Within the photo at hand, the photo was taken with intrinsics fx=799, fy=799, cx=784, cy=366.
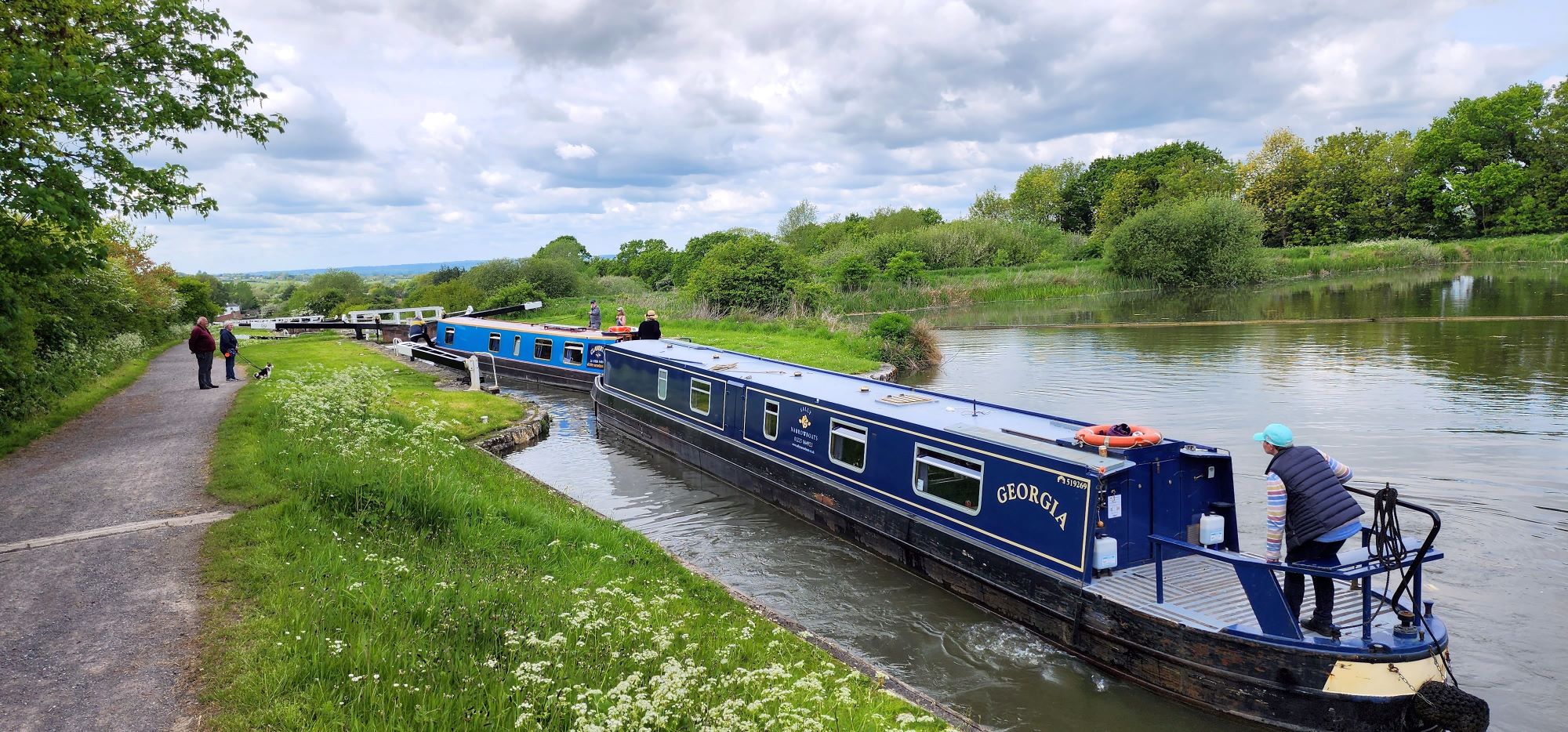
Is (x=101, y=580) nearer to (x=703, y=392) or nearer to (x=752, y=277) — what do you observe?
(x=703, y=392)

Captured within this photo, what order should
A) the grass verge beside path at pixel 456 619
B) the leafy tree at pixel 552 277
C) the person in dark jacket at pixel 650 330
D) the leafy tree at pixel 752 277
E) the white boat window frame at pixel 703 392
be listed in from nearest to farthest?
the grass verge beside path at pixel 456 619
the white boat window frame at pixel 703 392
the person in dark jacket at pixel 650 330
the leafy tree at pixel 752 277
the leafy tree at pixel 552 277

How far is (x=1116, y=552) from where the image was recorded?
268 inches

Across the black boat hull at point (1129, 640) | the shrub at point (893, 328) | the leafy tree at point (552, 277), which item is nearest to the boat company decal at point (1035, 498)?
the black boat hull at point (1129, 640)

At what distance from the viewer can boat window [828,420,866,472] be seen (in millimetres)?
9422

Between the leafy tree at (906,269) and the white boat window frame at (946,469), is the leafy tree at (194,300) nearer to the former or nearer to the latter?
the leafy tree at (906,269)

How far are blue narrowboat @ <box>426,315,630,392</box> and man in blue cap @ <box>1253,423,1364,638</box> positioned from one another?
15.6m

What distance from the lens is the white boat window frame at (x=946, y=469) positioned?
25.3ft

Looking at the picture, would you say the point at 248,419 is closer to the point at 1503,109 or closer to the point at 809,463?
the point at 809,463

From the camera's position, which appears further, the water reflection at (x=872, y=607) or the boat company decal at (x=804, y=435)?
the boat company decal at (x=804, y=435)

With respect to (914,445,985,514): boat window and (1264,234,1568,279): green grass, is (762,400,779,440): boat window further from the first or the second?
(1264,234,1568,279): green grass

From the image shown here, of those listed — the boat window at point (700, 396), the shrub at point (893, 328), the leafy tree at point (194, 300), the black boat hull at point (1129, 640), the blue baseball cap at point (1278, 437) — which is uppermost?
the leafy tree at point (194, 300)

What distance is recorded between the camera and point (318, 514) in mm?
7484

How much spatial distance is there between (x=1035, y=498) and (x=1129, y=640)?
1.36 meters

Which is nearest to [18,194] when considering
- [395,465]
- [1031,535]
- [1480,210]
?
[395,465]
